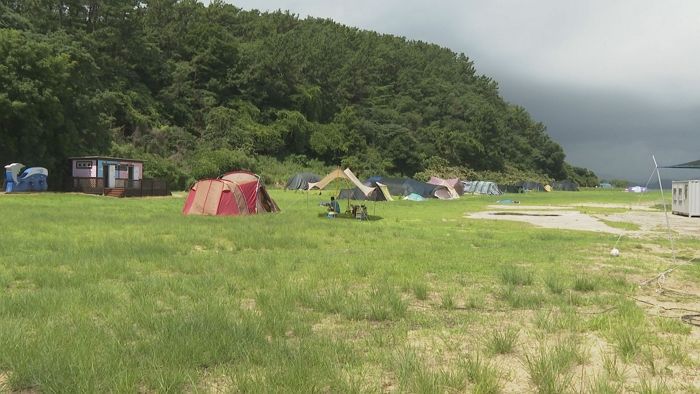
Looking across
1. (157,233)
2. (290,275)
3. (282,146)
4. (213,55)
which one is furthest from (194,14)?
(290,275)

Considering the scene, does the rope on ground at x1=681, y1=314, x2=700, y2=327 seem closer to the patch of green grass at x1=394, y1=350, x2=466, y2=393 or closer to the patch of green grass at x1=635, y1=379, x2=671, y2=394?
the patch of green grass at x1=635, y1=379, x2=671, y2=394

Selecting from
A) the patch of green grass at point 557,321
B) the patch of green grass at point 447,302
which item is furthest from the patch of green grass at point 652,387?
the patch of green grass at point 447,302

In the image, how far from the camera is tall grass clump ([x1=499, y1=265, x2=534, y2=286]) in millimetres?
8008

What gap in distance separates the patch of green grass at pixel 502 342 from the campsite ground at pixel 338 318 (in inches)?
A: 0.4

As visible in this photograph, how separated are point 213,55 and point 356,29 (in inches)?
2156

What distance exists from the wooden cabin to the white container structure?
94.6ft

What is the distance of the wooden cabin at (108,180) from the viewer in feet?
105

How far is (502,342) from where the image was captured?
15.5 ft

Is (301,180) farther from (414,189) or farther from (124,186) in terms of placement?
(124,186)

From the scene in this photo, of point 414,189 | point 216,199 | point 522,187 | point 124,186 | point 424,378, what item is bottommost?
point 424,378

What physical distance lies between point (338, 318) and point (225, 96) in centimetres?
6820

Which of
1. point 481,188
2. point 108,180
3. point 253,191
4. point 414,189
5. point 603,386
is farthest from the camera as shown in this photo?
point 481,188

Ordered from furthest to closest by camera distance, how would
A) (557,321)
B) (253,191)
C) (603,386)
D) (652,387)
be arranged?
(253,191) → (557,321) → (652,387) → (603,386)

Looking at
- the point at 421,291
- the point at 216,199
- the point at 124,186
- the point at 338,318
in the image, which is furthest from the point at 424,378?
the point at 124,186
